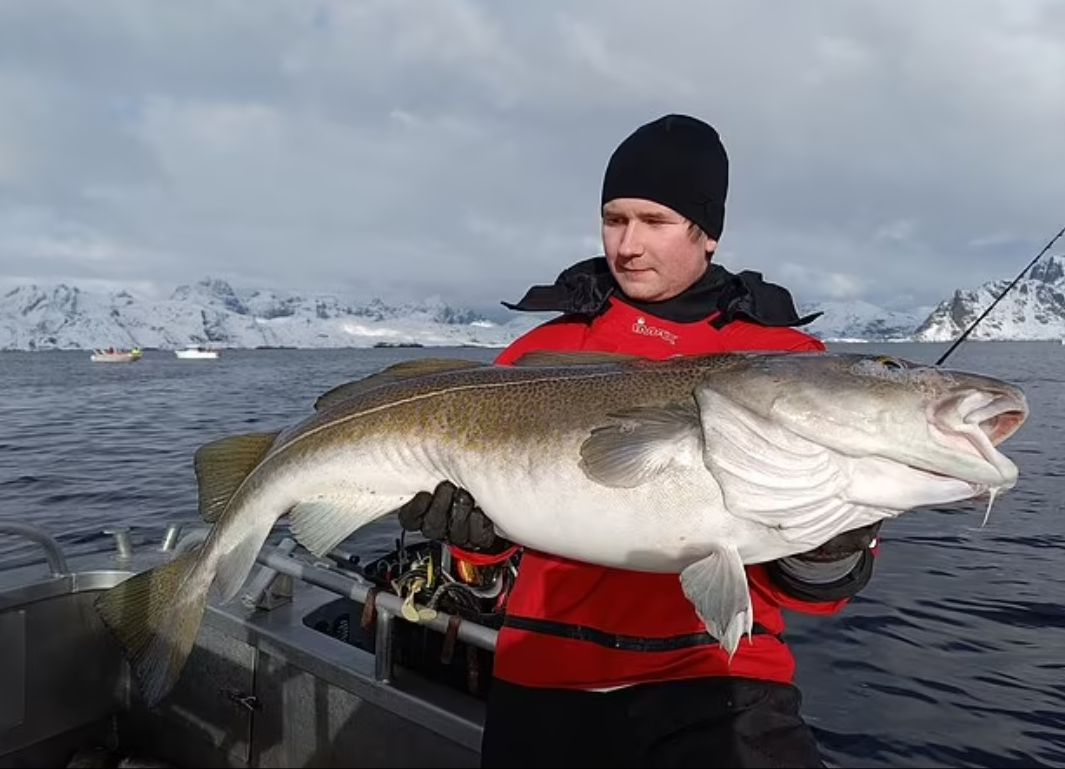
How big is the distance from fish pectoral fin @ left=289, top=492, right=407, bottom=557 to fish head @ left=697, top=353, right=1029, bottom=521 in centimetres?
151

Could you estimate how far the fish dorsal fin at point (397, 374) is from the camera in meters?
3.46

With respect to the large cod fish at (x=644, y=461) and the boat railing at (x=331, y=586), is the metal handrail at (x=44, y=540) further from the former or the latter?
the large cod fish at (x=644, y=461)

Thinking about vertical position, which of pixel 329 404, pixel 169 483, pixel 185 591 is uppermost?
pixel 329 404

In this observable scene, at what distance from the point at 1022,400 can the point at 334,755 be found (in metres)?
3.96

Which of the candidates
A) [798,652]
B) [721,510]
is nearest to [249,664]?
[721,510]

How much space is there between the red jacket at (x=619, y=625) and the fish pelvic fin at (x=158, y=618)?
1.46m

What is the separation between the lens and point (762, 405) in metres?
2.59

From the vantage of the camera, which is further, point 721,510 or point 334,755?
point 334,755

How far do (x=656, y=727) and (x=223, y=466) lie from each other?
2.46 meters

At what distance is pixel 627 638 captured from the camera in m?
2.89

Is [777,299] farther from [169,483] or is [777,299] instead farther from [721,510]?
[169,483]

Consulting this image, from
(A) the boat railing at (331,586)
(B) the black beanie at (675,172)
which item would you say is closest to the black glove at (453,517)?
(A) the boat railing at (331,586)

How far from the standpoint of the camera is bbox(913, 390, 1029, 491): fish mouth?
2.29 m

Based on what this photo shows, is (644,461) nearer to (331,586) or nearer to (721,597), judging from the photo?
(721,597)
